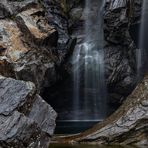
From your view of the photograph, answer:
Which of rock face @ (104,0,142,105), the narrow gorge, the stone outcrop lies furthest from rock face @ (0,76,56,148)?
rock face @ (104,0,142,105)

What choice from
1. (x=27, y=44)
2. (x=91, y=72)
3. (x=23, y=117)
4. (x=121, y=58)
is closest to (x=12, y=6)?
(x=27, y=44)

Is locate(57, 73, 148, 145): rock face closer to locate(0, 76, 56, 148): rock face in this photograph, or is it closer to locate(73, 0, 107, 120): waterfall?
locate(0, 76, 56, 148): rock face

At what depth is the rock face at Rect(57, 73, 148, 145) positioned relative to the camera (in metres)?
18.7

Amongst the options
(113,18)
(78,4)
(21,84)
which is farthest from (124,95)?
(21,84)

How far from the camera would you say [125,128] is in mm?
19078

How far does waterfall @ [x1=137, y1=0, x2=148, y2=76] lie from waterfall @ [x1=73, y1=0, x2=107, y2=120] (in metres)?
2.63

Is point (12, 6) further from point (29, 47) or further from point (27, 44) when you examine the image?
point (29, 47)

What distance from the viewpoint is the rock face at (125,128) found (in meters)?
18.7

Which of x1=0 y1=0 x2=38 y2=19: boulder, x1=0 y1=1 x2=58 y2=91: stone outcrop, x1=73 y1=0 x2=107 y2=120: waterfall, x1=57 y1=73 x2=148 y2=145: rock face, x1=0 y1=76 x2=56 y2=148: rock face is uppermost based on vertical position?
x1=0 y1=76 x2=56 y2=148: rock face

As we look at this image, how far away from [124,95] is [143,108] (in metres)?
7.53

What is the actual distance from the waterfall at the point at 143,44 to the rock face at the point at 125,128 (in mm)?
8075

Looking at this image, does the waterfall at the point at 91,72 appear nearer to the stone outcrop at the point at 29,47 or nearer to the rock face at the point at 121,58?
the rock face at the point at 121,58

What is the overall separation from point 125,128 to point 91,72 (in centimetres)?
875

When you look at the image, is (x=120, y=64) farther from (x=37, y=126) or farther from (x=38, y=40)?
(x=37, y=126)
